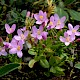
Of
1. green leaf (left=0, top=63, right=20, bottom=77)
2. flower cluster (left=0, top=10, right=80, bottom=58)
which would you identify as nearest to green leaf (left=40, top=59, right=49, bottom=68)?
flower cluster (left=0, top=10, right=80, bottom=58)

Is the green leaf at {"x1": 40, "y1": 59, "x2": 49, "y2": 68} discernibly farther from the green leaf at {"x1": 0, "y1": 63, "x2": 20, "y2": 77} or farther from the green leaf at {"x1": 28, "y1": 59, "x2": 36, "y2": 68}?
the green leaf at {"x1": 0, "y1": 63, "x2": 20, "y2": 77}

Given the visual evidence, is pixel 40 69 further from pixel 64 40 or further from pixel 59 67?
pixel 64 40

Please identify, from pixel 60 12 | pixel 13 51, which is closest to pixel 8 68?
pixel 13 51

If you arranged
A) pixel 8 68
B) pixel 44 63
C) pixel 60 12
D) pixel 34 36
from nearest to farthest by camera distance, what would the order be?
pixel 8 68, pixel 34 36, pixel 44 63, pixel 60 12

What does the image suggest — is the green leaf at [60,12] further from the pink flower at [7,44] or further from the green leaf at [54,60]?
the pink flower at [7,44]

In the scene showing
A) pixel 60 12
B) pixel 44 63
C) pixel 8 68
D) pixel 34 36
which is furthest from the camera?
pixel 60 12

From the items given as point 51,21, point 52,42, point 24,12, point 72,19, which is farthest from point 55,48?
point 72,19

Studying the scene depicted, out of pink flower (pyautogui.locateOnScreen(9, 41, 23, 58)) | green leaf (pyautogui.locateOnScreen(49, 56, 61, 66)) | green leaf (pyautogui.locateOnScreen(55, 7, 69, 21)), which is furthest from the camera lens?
green leaf (pyautogui.locateOnScreen(55, 7, 69, 21))

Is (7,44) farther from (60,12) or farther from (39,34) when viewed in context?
(60,12)

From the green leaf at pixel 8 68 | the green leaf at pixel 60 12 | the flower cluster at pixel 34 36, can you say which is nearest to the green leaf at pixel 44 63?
the flower cluster at pixel 34 36

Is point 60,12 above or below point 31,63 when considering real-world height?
above

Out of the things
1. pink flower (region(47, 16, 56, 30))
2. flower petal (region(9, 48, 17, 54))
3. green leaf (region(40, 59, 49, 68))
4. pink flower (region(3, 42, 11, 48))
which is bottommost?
green leaf (region(40, 59, 49, 68))
